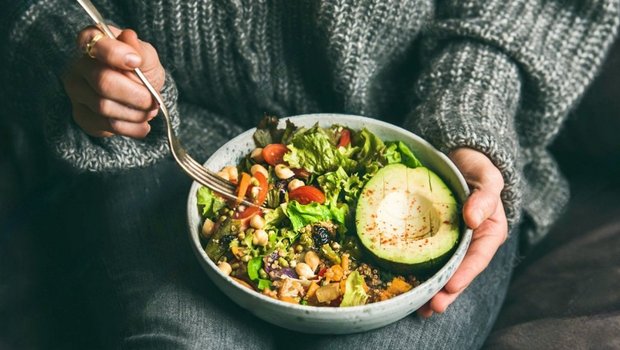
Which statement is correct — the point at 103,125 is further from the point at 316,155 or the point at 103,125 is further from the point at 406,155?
the point at 406,155

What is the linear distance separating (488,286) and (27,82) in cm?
73

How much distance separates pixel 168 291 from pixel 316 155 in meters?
0.26

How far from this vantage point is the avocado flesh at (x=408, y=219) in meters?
0.83

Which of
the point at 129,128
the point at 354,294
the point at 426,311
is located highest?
the point at 129,128

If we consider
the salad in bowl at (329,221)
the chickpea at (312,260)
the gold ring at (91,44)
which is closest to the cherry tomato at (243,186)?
the salad in bowl at (329,221)

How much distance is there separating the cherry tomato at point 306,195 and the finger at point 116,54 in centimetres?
24

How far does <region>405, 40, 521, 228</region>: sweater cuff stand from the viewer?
967 millimetres

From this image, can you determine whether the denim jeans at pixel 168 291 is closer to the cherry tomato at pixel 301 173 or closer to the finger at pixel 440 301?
the finger at pixel 440 301

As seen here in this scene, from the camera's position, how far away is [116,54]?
802 millimetres

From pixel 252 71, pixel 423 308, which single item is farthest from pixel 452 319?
pixel 252 71

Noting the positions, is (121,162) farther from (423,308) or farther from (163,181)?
(423,308)

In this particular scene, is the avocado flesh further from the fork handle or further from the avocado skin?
the fork handle

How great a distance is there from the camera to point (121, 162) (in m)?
1.02

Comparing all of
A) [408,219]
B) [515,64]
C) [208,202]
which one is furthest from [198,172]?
[515,64]
